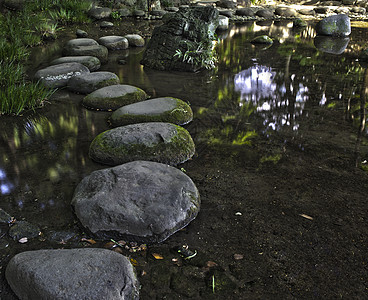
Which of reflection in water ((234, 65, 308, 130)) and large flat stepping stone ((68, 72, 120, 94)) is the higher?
large flat stepping stone ((68, 72, 120, 94))

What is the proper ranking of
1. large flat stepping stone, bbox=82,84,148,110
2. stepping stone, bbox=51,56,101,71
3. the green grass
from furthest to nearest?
stepping stone, bbox=51,56,101,71
large flat stepping stone, bbox=82,84,148,110
the green grass

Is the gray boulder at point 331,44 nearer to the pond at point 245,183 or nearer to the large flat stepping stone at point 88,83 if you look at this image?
the pond at point 245,183

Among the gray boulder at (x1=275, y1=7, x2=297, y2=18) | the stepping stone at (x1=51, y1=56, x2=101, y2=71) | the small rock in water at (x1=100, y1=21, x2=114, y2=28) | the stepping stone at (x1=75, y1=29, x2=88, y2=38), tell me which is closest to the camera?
the stepping stone at (x1=51, y1=56, x2=101, y2=71)

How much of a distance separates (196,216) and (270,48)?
797 centimetres

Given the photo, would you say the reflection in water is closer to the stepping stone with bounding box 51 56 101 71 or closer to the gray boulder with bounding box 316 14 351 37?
the stepping stone with bounding box 51 56 101 71

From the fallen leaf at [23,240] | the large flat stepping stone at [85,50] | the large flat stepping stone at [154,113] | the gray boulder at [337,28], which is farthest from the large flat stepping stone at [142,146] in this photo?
the gray boulder at [337,28]

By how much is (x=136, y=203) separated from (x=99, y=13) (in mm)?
12007

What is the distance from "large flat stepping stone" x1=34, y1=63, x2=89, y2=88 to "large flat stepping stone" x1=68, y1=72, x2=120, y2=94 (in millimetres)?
215

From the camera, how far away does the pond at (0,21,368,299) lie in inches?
104

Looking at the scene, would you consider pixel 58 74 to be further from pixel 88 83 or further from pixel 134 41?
pixel 134 41

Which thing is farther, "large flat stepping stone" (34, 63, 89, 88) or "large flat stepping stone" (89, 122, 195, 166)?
"large flat stepping stone" (34, 63, 89, 88)

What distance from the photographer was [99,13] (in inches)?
523

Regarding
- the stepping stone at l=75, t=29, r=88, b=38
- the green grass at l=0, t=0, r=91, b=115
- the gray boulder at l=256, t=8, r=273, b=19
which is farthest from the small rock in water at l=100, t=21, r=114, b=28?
the gray boulder at l=256, t=8, r=273, b=19

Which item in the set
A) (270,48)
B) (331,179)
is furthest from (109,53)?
(331,179)
